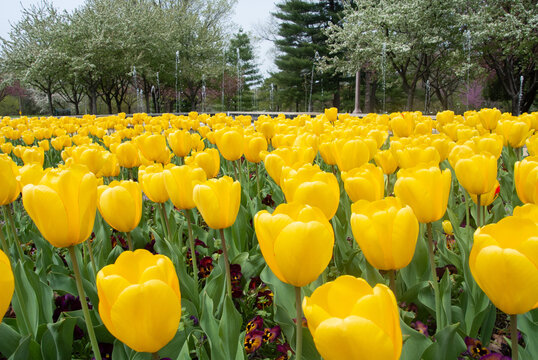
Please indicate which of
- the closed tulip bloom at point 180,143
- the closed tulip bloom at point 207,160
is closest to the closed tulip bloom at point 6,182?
the closed tulip bloom at point 207,160

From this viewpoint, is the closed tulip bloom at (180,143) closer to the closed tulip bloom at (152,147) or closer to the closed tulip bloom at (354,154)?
the closed tulip bloom at (152,147)

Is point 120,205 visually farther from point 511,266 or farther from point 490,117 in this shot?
point 490,117

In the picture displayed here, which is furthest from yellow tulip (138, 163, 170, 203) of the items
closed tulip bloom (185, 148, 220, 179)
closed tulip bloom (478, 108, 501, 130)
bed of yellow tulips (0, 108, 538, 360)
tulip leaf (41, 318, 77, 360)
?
closed tulip bloom (478, 108, 501, 130)

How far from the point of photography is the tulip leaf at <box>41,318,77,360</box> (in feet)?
4.36

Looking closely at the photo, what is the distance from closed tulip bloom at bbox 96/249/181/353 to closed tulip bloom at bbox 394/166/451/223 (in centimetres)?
74

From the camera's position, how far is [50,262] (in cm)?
226

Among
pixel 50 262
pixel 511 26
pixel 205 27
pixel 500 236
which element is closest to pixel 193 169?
pixel 500 236

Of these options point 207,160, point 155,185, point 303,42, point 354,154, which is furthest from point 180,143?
point 303,42

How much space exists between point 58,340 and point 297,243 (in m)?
1.00

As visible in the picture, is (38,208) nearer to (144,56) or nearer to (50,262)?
(50,262)

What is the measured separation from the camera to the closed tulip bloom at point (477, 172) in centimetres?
154

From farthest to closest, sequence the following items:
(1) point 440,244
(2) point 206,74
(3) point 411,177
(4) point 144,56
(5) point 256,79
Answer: (5) point 256,79, (2) point 206,74, (4) point 144,56, (1) point 440,244, (3) point 411,177

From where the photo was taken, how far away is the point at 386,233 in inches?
38.5

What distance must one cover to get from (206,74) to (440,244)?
32.4 meters
